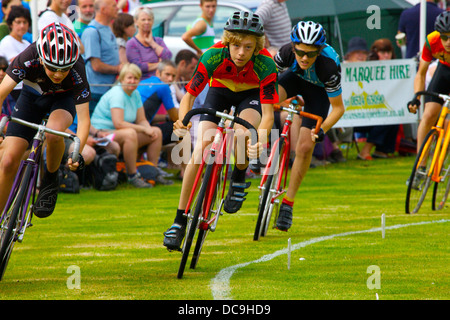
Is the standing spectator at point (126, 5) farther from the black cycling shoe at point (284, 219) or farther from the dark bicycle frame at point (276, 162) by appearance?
the black cycling shoe at point (284, 219)

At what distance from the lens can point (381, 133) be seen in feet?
57.1

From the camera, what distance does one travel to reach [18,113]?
7715mm

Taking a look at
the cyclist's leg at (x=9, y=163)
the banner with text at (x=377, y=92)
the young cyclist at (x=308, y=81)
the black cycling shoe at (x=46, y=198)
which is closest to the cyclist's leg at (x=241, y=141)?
the young cyclist at (x=308, y=81)

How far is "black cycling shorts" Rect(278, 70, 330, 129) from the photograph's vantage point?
970 cm

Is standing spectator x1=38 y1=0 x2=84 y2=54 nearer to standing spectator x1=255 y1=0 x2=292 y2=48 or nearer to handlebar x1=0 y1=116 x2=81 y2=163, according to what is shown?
standing spectator x1=255 y1=0 x2=292 y2=48

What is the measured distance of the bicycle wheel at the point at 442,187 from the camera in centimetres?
1092

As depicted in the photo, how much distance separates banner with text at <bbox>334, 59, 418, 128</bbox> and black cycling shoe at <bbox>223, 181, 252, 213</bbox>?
8.18 m

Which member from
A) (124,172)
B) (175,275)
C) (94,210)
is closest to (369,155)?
(124,172)

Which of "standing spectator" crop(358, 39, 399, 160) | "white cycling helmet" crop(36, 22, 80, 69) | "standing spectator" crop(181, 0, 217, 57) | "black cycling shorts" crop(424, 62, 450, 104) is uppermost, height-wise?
"white cycling helmet" crop(36, 22, 80, 69)

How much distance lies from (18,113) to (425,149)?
540cm

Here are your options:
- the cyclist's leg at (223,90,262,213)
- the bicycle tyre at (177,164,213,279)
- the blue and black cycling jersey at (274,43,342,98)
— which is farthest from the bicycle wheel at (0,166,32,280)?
the blue and black cycling jersey at (274,43,342,98)

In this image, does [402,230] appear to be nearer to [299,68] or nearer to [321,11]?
[299,68]

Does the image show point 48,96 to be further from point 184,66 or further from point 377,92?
point 377,92
